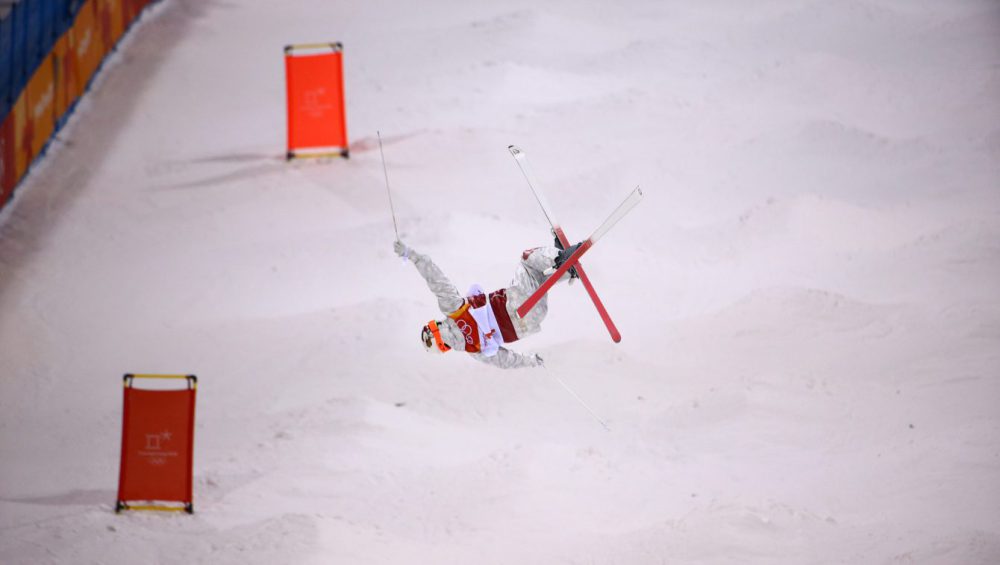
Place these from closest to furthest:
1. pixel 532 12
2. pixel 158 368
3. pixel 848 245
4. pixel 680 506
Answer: pixel 680 506
pixel 158 368
pixel 848 245
pixel 532 12

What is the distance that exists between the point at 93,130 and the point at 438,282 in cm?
755

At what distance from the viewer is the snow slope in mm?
7238

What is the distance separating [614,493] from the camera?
739cm

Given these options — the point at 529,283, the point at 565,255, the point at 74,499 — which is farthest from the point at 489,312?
the point at 74,499

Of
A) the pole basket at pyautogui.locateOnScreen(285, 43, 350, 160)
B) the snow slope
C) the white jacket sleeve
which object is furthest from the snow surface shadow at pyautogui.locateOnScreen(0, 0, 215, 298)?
the white jacket sleeve

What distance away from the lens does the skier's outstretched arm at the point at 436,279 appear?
5.66m

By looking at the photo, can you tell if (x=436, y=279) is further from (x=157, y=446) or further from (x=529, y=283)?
(x=157, y=446)

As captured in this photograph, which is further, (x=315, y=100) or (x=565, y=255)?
(x=315, y=100)

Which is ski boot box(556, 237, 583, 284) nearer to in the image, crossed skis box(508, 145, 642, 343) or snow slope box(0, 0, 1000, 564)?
crossed skis box(508, 145, 642, 343)

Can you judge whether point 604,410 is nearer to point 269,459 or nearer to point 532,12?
point 269,459

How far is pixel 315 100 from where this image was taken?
10961mm

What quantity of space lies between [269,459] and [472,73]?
5.76 metres

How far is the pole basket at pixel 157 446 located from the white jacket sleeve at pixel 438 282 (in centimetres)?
217

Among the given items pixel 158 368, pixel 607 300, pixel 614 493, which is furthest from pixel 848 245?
pixel 158 368
